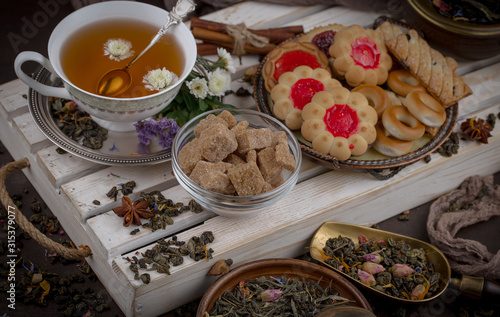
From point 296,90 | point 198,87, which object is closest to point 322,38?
point 296,90

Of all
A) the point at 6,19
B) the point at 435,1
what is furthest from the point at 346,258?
the point at 6,19

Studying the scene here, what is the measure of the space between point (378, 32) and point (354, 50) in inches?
7.7

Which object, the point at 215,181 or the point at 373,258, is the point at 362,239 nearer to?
the point at 373,258

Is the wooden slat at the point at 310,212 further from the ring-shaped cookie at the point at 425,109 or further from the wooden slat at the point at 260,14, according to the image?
the wooden slat at the point at 260,14

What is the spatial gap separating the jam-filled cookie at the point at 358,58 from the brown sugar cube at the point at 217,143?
0.57 metres

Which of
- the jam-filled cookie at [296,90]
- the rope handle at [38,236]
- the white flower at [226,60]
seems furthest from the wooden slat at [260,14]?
the rope handle at [38,236]

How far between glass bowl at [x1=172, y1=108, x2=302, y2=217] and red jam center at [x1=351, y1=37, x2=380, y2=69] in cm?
42

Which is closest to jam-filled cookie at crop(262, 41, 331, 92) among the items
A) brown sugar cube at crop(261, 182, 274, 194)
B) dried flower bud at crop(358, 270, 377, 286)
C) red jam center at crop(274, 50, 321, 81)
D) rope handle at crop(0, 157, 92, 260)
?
red jam center at crop(274, 50, 321, 81)

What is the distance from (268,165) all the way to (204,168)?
0.20m

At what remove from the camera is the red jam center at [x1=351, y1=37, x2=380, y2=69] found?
78.3 inches

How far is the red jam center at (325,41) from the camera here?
2096mm

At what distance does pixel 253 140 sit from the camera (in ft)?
5.49

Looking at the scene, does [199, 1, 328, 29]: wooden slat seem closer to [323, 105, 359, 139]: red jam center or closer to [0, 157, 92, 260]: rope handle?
[323, 105, 359, 139]: red jam center

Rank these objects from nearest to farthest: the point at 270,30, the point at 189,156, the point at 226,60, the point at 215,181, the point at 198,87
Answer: the point at 215,181
the point at 189,156
the point at 198,87
the point at 226,60
the point at 270,30
